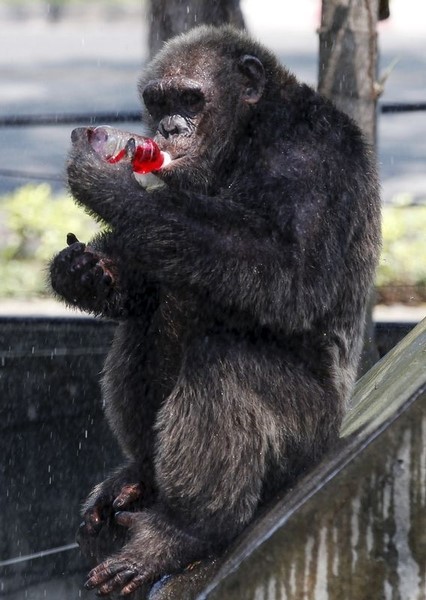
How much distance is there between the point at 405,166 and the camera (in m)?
16.0

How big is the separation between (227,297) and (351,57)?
7.92 feet

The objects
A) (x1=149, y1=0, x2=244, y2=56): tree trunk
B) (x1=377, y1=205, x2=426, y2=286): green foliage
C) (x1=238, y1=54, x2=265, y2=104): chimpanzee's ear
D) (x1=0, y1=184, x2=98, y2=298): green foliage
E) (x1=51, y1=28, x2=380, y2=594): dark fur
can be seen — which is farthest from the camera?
(x1=0, y1=184, x2=98, y2=298): green foliage

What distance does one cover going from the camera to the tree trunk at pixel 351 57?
577cm

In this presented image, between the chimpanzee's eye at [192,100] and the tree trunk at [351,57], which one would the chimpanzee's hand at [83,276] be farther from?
the tree trunk at [351,57]

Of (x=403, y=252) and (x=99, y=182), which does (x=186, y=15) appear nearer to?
(x=99, y=182)

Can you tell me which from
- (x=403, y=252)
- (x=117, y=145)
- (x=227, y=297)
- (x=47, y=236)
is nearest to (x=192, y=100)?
(x=117, y=145)

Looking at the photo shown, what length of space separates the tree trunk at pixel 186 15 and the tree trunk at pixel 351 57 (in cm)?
75

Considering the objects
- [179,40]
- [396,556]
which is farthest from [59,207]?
[396,556]

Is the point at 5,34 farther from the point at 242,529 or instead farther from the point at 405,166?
the point at 242,529

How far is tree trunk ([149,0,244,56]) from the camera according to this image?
20.8 ft

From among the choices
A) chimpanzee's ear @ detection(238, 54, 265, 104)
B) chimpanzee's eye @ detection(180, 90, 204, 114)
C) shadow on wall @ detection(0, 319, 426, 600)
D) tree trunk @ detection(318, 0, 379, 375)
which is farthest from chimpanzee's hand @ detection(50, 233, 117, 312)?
tree trunk @ detection(318, 0, 379, 375)

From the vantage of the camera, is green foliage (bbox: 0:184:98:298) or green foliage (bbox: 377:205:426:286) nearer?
green foliage (bbox: 377:205:426:286)

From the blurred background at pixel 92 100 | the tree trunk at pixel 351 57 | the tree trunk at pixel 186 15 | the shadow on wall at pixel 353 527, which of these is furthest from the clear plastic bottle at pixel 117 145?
the tree trunk at pixel 186 15

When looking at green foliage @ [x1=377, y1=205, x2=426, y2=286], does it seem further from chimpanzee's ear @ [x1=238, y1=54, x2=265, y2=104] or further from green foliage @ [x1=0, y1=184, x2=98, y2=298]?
chimpanzee's ear @ [x1=238, y1=54, x2=265, y2=104]
